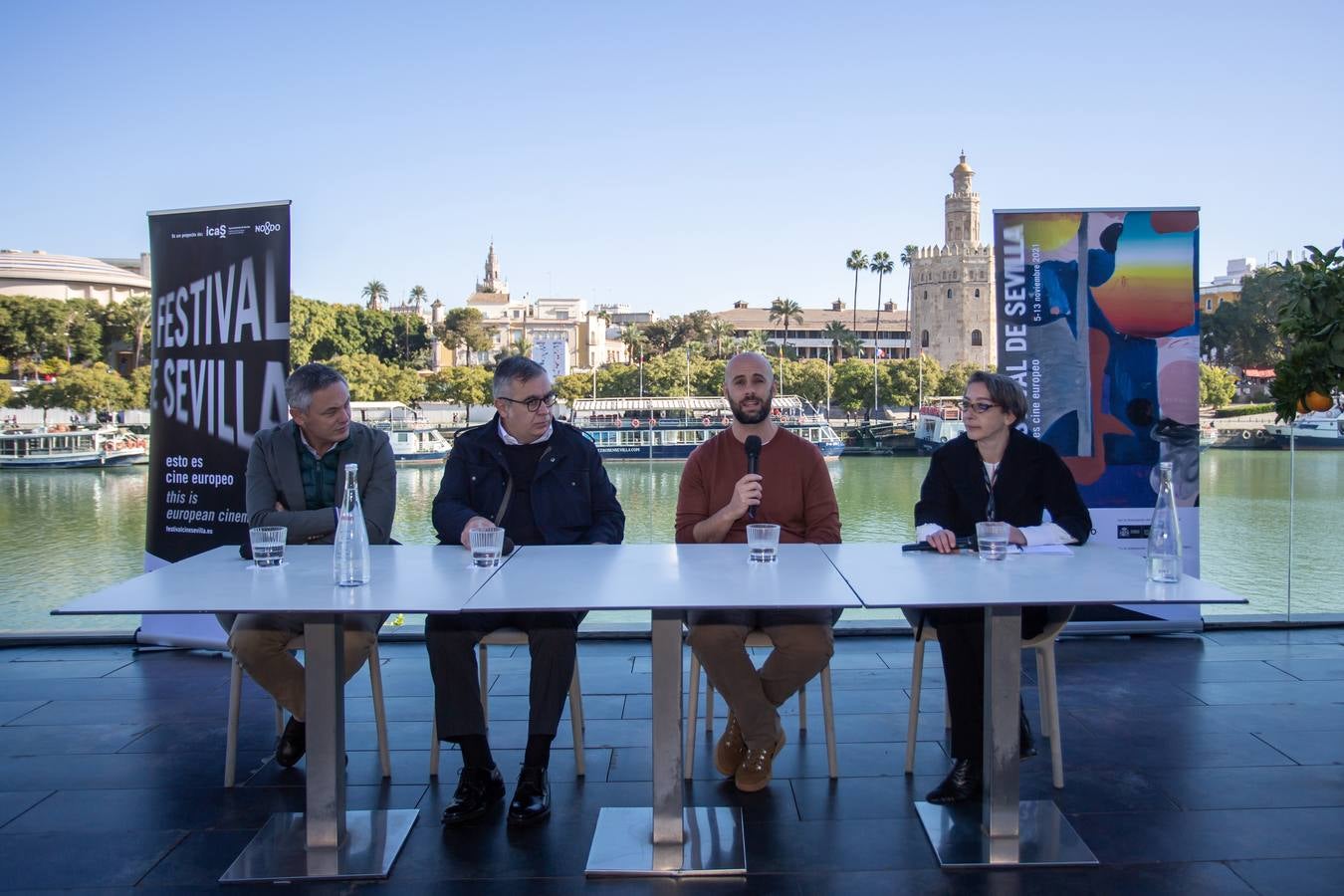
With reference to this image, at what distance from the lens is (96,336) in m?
49.0

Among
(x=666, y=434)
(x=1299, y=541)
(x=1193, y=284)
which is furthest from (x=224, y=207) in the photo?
(x=666, y=434)

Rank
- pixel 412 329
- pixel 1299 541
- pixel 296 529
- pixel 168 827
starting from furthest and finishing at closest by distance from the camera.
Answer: pixel 412 329
pixel 1299 541
pixel 296 529
pixel 168 827

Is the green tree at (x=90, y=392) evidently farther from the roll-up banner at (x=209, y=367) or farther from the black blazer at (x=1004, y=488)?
the black blazer at (x=1004, y=488)

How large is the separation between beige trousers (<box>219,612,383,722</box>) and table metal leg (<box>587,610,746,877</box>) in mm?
853

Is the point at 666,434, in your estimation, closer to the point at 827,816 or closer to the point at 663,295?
the point at 827,816

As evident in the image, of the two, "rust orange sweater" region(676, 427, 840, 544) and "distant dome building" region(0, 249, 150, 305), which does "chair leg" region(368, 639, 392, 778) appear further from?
"distant dome building" region(0, 249, 150, 305)

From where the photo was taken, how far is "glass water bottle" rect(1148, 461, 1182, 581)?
208 centimetres

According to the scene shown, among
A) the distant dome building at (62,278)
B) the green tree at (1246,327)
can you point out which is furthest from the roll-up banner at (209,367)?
the distant dome building at (62,278)

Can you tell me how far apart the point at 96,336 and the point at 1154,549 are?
2175 inches

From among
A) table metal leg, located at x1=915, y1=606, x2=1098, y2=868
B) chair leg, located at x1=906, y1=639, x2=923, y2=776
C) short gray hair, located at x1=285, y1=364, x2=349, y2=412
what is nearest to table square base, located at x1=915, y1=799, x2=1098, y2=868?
table metal leg, located at x1=915, y1=606, x2=1098, y2=868

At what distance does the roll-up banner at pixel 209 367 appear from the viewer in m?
4.06

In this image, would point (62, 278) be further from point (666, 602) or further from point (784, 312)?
point (666, 602)

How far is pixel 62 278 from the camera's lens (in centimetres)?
5556

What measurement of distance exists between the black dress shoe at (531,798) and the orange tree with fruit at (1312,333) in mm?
2263
